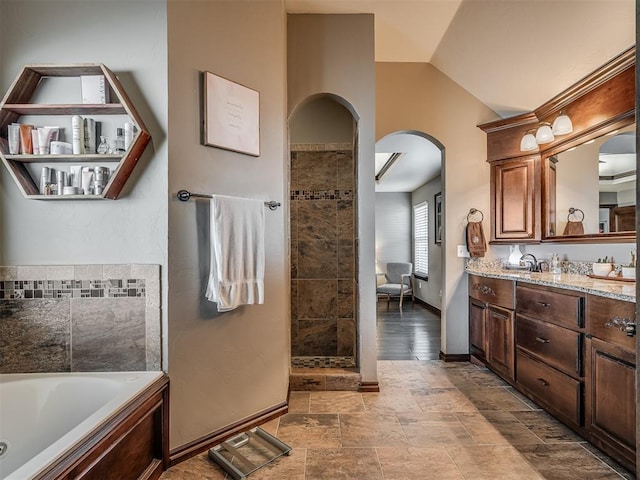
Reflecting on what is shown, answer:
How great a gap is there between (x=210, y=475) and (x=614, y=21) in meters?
3.48

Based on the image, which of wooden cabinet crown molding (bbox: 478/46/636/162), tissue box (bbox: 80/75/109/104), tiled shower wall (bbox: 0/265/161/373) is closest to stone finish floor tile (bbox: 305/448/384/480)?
tiled shower wall (bbox: 0/265/161/373)

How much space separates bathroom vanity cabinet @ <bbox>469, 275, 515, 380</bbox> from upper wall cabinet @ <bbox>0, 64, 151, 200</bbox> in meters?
2.74

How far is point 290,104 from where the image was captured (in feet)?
8.42

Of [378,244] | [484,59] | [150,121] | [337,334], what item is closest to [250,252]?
[150,121]

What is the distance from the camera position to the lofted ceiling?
7.11ft

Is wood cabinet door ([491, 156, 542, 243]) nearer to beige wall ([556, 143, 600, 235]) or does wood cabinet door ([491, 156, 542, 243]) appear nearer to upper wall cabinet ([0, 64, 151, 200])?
beige wall ([556, 143, 600, 235])

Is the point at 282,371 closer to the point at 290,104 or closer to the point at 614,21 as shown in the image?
the point at 290,104

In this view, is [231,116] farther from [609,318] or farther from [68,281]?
[609,318]

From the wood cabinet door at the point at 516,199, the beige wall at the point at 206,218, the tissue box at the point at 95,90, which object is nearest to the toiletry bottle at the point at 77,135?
the tissue box at the point at 95,90


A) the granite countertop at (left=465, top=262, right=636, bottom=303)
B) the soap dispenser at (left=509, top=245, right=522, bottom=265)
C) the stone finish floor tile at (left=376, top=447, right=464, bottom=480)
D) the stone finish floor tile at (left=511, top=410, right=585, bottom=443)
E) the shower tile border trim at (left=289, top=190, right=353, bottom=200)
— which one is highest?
the shower tile border trim at (left=289, top=190, right=353, bottom=200)

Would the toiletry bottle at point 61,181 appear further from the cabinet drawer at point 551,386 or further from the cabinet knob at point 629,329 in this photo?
the cabinet drawer at point 551,386

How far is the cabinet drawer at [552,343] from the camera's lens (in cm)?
194

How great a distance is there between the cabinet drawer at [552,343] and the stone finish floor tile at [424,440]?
391 mm

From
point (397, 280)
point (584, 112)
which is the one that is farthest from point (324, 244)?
point (397, 280)
